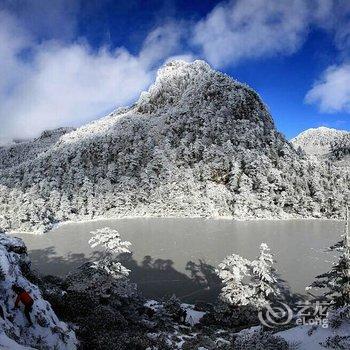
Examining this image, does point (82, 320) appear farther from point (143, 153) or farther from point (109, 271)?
point (143, 153)

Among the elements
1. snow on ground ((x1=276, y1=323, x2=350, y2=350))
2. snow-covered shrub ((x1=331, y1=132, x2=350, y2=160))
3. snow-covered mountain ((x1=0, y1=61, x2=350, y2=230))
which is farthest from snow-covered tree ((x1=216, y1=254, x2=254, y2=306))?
snow-covered shrub ((x1=331, y1=132, x2=350, y2=160))

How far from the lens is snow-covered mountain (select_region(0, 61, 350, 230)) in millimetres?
109188

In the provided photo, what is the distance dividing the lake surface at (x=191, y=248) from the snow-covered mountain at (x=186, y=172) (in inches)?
482

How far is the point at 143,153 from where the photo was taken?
142 meters

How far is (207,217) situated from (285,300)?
215 feet

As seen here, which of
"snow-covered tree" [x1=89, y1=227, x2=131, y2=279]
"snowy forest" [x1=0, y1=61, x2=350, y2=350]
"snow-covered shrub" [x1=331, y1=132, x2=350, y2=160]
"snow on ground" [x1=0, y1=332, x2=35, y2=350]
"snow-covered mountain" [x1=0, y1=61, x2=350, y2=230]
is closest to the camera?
"snow on ground" [x1=0, y1=332, x2=35, y2=350]

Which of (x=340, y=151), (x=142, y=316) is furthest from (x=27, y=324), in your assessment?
(x=340, y=151)

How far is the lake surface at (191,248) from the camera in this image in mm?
46656

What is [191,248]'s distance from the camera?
65000 mm

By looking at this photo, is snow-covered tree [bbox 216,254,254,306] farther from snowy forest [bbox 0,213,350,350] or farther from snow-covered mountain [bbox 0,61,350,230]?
snow-covered mountain [bbox 0,61,350,230]

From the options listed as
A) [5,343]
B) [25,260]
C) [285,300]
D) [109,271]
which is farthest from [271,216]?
[5,343]

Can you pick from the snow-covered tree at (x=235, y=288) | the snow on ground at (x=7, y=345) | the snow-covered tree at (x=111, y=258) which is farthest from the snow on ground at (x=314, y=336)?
the snow-covered tree at (x=111, y=258)

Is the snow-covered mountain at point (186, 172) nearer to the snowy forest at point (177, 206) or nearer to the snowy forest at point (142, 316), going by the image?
the snowy forest at point (177, 206)

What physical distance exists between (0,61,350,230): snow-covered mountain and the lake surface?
12.3m
